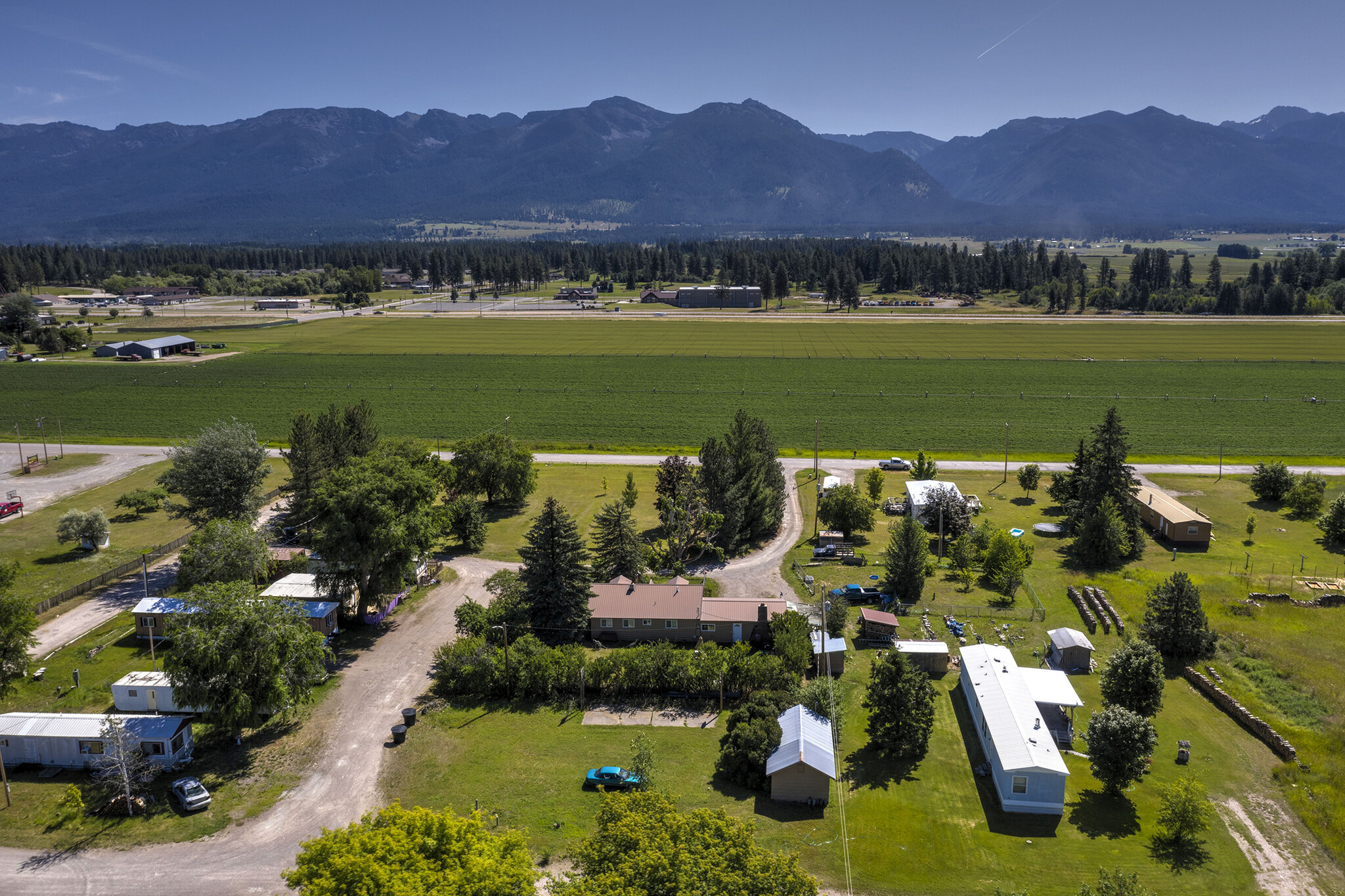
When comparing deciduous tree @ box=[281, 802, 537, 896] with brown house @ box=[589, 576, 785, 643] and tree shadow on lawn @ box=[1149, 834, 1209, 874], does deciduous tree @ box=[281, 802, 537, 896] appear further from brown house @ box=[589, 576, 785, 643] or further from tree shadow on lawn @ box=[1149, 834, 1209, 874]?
tree shadow on lawn @ box=[1149, 834, 1209, 874]

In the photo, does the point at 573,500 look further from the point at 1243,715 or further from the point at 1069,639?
the point at 1243,715

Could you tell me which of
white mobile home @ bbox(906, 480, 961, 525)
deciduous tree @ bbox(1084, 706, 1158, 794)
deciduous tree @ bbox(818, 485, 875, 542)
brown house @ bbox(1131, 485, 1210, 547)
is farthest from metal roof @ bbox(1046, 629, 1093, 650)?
brown house @ bbox(1131, 485, 1210, 547)

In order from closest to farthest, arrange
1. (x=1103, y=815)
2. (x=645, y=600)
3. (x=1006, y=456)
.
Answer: (x=1103, y=815), (x=645, y=600), (x=1006, y=456)

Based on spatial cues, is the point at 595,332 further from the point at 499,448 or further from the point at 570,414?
the point at 499,448

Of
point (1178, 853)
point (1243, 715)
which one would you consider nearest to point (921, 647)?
point (1243, 715)

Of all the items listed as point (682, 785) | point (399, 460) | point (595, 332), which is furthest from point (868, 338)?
point (682, 785)

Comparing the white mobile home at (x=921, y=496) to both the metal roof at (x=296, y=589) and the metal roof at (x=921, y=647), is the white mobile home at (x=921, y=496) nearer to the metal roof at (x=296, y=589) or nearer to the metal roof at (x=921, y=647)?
the metal roof at (x=921, y=647)
